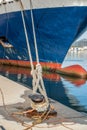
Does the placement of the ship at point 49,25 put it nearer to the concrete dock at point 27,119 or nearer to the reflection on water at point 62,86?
the reflection on water at point 62,86

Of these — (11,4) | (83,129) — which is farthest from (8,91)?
(11,4)

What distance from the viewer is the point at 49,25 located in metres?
22.9

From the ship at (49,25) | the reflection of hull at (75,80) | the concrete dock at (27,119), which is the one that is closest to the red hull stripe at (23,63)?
the ship at (49,25)

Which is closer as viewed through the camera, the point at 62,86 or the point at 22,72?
the point at 62,86

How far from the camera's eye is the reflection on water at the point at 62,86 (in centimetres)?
1598

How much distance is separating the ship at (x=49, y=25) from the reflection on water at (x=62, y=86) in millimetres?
1040

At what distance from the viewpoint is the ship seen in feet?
72.1

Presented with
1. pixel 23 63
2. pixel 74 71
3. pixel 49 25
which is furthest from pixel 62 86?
pixel 23 63

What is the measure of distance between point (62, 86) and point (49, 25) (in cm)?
411

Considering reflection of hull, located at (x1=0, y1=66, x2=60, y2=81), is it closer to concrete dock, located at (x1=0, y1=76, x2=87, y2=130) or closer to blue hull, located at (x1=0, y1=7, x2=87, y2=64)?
blue hull, located at (x1=0, y1=7, x2=87, y2=64)

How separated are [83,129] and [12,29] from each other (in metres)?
18.9

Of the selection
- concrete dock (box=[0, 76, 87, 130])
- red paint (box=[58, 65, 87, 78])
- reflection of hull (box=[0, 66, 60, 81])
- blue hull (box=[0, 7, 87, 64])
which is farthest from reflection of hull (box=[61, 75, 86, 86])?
concrete dock (box=[0, 76, 87, 130])

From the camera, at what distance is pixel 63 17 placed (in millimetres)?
22094

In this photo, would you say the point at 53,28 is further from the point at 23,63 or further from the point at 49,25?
the point at 23,63
